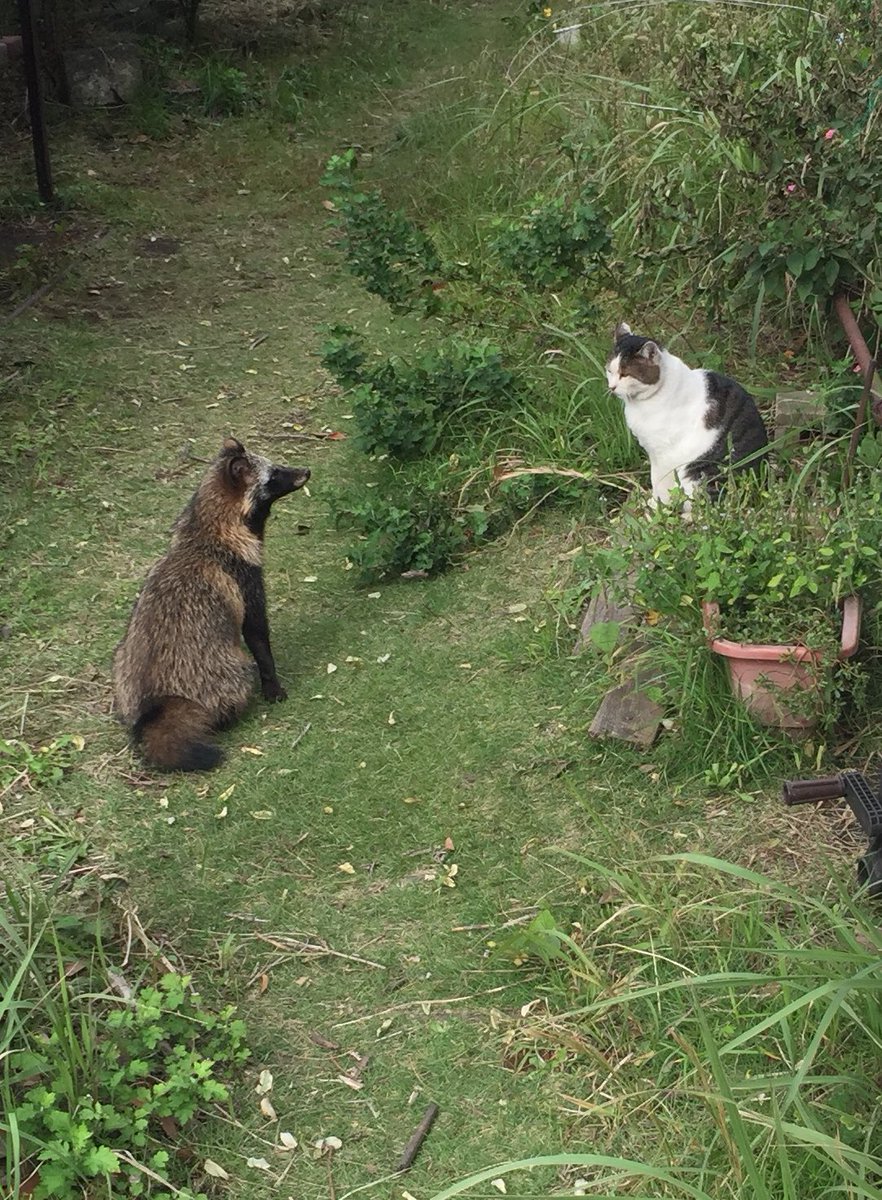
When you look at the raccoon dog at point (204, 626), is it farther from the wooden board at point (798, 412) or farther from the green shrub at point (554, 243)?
the wooden board at point (798, 412)

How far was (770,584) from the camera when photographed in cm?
379

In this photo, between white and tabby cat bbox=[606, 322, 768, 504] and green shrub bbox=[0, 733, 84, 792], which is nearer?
green shrub bbox=[0, 733, 84, 792]

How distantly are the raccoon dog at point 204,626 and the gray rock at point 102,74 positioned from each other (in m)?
6.54

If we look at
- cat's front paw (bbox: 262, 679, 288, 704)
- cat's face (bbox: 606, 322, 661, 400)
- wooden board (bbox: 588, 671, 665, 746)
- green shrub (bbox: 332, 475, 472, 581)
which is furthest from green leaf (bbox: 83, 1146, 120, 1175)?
cat's face (bbox: 606, 322, 661, 400)

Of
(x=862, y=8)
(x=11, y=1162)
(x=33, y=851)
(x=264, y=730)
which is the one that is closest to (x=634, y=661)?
(x=264, y=730)

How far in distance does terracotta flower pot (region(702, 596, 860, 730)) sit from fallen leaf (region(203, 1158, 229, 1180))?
6.36 feet

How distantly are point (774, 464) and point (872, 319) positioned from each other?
1.03 m

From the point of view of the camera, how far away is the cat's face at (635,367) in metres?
A: 4.96

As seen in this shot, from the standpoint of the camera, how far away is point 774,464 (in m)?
4.76

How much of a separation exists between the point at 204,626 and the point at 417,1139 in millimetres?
1988

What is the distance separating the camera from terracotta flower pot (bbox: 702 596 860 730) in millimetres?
3793

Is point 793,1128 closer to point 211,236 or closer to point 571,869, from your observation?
point 571,869

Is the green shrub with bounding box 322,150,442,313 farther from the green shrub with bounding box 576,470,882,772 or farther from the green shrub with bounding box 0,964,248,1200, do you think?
the green shrub with bounding box 0,964,248,1200

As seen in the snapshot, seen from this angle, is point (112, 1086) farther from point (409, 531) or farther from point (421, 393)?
point (421, 393)
